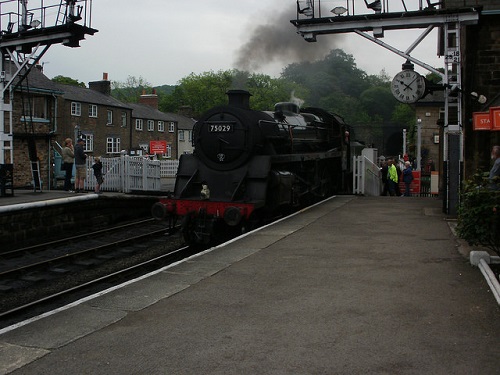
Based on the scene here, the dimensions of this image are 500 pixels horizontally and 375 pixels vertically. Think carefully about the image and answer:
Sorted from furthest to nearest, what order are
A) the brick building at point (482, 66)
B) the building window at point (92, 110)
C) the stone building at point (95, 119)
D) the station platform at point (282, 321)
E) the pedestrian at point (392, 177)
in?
the building window at point (92, 110)
the stone building at point (95, 119)
the pedestrian at point (392, 177)
the brick building at point (482, 66)
the station platform at point (282, 321)

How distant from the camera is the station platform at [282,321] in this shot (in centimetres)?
389

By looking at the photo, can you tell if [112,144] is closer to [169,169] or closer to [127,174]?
[169,169]

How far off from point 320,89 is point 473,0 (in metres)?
57.0

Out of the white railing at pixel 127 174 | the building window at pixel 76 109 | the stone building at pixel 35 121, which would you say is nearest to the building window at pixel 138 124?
the building window at pixel 76 109

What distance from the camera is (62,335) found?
178 inches

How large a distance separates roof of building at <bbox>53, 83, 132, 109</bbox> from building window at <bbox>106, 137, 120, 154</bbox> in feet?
8.35

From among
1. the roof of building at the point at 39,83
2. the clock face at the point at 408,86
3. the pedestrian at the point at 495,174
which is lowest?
the pedestrian at the point at 495,174

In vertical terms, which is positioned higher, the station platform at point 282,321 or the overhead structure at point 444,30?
the overhead structure at point 444,30

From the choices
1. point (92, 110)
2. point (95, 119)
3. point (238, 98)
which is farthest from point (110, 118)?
point (238, 98)

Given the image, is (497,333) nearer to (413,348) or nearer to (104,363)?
(413,348)

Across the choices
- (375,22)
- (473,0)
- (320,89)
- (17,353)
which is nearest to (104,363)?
(17,353)

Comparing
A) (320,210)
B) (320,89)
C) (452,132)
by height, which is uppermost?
(320,89)

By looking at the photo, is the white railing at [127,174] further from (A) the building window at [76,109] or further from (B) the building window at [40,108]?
(A) the building window at [76,109]

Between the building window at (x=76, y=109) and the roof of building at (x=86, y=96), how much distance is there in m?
0.39
